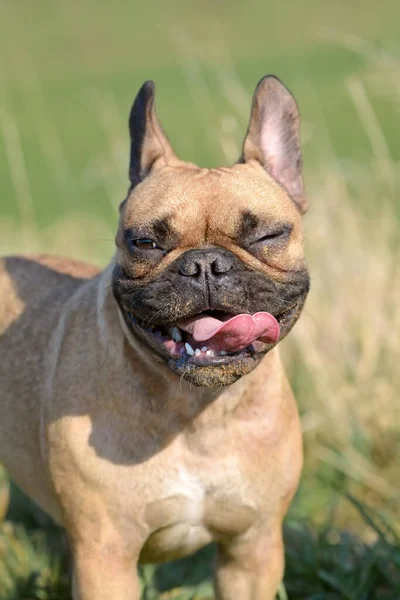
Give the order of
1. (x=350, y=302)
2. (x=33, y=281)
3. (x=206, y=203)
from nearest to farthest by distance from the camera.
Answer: (x=206, y=203)
(x=33, y=281)
(x=350, y=302)

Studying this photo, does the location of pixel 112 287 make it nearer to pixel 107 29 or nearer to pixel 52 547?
pixel 52 547

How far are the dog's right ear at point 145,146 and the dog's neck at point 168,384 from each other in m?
0.41

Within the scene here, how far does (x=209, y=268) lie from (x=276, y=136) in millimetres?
972

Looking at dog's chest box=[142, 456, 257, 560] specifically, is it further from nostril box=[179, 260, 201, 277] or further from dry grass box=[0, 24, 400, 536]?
dry grass box=[0, 24, 400, 536]

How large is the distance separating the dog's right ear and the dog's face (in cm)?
11

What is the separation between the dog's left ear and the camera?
4.04 meters

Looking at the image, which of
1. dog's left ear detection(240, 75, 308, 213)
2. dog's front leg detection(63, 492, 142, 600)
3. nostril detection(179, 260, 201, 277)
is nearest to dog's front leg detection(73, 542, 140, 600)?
dog's front leg detection(63, 492, 142, 600)

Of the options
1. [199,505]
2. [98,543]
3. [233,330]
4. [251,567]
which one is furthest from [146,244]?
[251,567]

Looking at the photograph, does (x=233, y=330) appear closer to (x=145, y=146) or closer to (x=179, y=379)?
(x=179, y=379)

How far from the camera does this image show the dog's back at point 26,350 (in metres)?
4.14

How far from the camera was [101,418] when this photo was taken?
3.73m

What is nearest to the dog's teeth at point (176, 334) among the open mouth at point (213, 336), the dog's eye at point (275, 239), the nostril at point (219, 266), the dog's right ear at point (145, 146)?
the open mouth at point (213, 336)

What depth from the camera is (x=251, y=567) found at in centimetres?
405

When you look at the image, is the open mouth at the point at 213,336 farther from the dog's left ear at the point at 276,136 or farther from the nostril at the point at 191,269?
the dog's left ear at the point at 276,136
